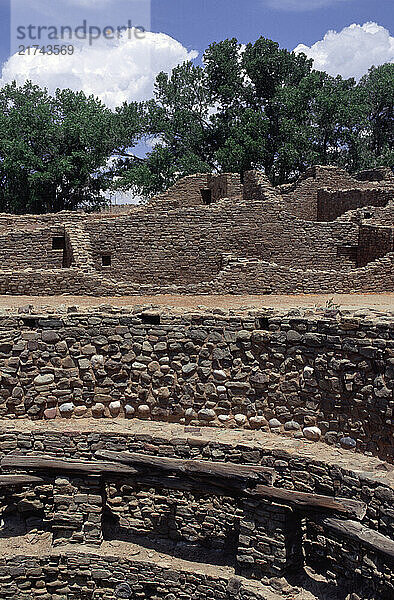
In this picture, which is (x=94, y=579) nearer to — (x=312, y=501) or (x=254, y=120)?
(x=312, y=501)

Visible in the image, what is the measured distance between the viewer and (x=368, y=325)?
7203 mm

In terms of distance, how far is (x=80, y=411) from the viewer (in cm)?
838

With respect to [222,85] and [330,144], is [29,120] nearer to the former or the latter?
[222,85]

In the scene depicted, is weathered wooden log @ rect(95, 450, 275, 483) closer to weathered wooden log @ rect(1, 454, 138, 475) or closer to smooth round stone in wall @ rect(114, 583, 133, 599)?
weathered wooden log @ rect(1, 454, 138, 475)

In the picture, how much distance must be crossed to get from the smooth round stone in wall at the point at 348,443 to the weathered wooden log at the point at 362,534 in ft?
3.08

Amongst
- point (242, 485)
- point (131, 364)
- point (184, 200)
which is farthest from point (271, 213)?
point (242, 485)

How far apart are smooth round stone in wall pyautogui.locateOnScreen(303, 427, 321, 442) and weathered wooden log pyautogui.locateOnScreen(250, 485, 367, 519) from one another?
0.86m

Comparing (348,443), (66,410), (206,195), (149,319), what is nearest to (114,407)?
(66,410)

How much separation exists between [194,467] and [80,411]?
187 centimetres

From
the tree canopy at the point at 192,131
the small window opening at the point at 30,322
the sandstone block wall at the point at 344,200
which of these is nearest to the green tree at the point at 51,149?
the tree canopy at the point at 192,131

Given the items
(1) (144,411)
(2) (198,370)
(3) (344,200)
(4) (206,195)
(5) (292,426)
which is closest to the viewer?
(5) (292,426)

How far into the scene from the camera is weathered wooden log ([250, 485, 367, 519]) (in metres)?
6.56

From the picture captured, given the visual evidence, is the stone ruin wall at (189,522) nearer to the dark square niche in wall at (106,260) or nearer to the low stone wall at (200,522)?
the low stone wall at (200,522)

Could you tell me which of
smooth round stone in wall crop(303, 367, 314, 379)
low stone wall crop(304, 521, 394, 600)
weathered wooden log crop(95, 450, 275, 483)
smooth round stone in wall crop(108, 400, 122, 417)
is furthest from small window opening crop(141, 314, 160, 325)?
low stone wall crop(304, 521, 394, 600)
